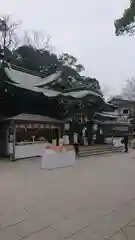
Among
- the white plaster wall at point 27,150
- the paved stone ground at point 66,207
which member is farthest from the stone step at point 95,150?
the paved stone ground at point 66,207

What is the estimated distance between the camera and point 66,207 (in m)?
4.93

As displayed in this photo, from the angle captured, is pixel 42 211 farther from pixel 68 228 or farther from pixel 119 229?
pixel 119 229

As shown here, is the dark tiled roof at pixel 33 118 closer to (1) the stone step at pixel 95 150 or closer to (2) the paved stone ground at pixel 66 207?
(1) the stone step at pixel 95 150

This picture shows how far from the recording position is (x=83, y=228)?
389 cm

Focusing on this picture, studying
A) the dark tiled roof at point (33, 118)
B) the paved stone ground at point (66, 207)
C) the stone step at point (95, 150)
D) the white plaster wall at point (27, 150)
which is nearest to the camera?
the paved stone ground at point (66, 207)

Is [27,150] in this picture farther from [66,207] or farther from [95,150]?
[66,207]

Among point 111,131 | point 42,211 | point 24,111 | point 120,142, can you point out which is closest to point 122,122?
point 111,131

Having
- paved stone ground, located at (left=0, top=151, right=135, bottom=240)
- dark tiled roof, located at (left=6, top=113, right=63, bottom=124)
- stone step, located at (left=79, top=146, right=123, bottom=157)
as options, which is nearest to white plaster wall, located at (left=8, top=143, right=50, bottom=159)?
dark tiled roof, located at (left=6, top=113, right=63, bottom=124)

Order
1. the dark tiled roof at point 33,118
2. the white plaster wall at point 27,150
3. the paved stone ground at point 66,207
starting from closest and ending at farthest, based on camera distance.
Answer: the paved stone ground at point 66,207, the white plaster wall at point 27,150, the dark tiled roof at point 33,118

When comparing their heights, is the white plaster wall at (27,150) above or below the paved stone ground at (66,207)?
above

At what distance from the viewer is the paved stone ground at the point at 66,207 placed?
12.2 ft

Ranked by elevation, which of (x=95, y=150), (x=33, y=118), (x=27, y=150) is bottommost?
(x=95, y=150)

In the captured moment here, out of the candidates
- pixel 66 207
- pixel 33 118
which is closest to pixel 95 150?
pixel 33 118

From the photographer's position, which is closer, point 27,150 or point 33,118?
point 27,150
